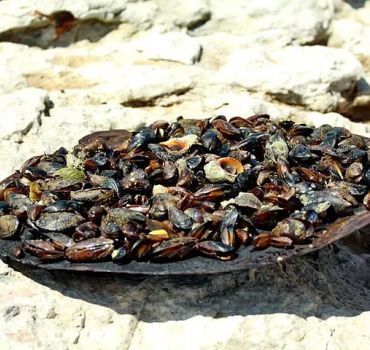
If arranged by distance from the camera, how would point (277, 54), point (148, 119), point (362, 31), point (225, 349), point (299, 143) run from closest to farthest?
1. point (225, 349)
2. point (299, 143)
3. point (148, 119)
4. point (277, 54)
5. point (362, 31)

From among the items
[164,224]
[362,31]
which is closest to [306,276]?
[164,224]

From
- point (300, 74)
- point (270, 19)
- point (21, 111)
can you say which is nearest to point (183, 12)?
point (270, 19)

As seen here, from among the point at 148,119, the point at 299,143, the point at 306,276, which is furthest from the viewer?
the point at 148,119

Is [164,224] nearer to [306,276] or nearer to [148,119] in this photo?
[306,276]

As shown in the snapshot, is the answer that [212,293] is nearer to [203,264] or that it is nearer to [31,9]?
[203,264]

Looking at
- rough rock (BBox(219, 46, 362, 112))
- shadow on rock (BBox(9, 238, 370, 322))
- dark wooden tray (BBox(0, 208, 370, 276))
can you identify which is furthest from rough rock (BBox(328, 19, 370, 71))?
dark wooden tray (BBox(0, 208, 370, 276))

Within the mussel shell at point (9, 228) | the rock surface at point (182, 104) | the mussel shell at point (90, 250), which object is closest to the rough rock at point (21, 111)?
the rock surface at point (182, 104)

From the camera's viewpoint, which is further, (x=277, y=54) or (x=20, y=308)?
(x=277, y=54)
